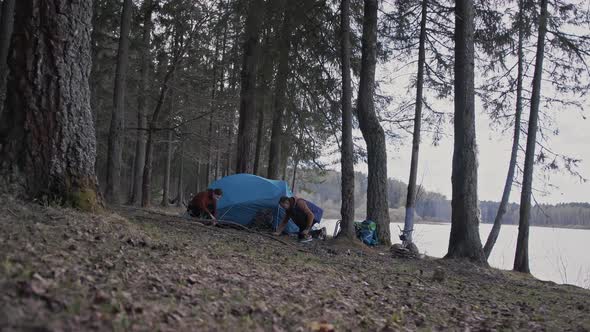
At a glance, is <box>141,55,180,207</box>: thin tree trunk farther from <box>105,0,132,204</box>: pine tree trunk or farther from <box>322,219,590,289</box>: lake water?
<box>322,219,590,289</box>: lake water

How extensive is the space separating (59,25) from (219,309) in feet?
12.7

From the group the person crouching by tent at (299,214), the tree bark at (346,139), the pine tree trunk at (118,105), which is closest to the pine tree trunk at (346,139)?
the tree bark at (346,139)

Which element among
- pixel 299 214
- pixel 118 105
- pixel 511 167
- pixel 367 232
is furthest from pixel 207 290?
pixel 511 167

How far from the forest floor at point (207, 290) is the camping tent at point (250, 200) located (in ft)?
15.1

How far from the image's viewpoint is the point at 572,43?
12578 mm

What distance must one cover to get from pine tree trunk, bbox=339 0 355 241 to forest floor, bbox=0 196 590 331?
2.71 meters

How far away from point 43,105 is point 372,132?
818 cm

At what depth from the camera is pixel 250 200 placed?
A: 12.1 metres

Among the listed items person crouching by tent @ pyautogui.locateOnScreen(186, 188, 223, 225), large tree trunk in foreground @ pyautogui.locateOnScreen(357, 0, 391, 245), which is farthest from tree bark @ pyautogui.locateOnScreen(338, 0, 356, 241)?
person crouching by tent @ pyautogui.locateOnScreen(186, 188, 223, 225)

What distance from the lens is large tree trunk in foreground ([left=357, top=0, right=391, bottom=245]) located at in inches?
440

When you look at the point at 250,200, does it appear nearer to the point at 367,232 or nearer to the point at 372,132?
the point at 367,232

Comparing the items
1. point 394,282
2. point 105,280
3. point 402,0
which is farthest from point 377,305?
point 402,0

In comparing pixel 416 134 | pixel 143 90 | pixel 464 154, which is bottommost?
pixel 464 154

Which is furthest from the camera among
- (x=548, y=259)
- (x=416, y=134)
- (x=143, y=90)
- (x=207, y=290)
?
(x=143, y=90)
